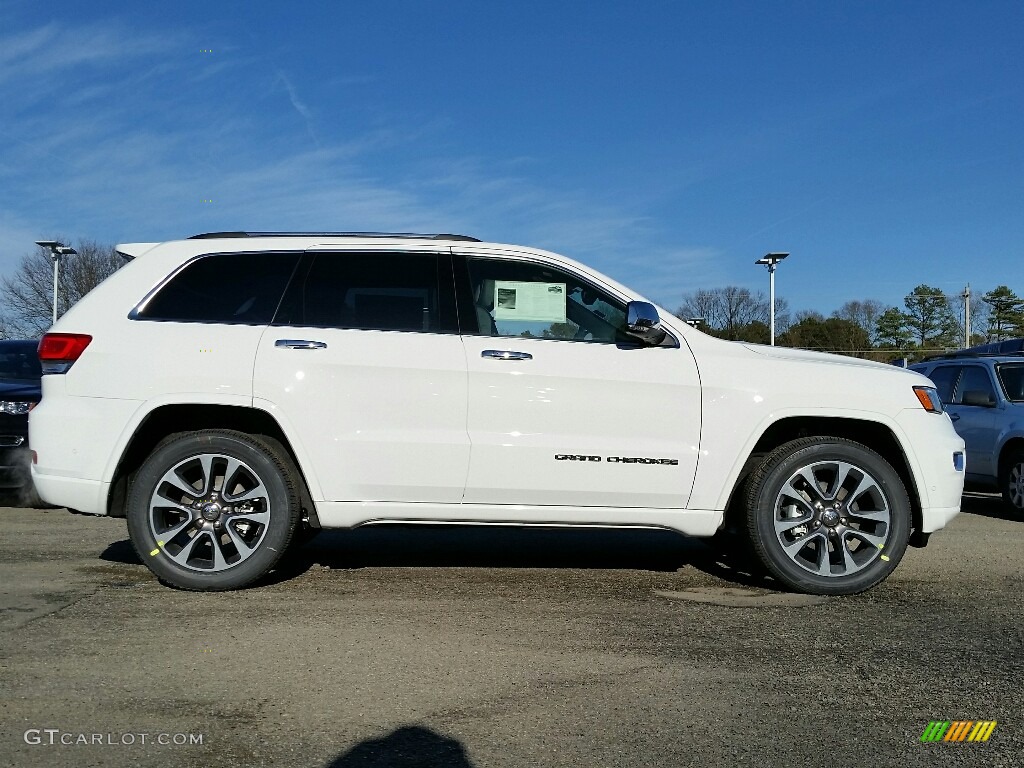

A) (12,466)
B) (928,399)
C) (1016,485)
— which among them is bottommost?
(1016,485)

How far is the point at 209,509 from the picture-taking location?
4570 millimetres

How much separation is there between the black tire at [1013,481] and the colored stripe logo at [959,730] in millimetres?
6443

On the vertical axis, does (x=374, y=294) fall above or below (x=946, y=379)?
above

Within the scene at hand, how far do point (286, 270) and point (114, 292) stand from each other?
97 centimetres

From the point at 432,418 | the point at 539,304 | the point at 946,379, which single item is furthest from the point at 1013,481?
the point at 432,418

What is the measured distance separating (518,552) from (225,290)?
2720 mm

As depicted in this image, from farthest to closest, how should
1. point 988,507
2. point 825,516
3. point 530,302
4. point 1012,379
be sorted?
1. point 988,507
2. point 1012,379
3. point 530,302
4. point 825,516

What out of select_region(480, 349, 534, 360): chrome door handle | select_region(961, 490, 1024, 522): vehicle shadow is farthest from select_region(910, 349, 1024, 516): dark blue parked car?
select_region(480, 349, 534, 360): chrome door handle

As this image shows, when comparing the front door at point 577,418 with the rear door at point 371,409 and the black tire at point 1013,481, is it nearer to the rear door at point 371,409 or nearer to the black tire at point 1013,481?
the rear door at point 371,409

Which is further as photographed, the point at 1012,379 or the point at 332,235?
the point at 1012,379

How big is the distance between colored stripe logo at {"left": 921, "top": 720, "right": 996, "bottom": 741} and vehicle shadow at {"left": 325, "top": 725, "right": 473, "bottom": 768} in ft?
5.34

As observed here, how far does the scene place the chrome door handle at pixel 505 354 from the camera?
460 centimetres

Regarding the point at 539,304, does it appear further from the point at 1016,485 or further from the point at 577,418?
the point at 1016,485

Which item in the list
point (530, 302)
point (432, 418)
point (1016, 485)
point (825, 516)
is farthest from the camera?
A: point (1016, 485)
